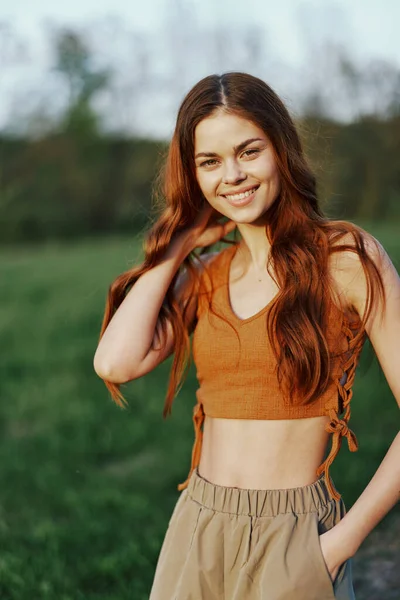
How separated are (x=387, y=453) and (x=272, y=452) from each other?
0.91ft

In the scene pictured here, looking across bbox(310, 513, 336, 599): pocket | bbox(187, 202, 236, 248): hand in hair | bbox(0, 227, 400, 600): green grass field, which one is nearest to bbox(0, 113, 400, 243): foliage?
bbox(0, 227, 400, 600): green grass field

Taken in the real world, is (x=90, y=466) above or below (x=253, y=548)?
below

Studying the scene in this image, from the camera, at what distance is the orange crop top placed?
2.02 metres

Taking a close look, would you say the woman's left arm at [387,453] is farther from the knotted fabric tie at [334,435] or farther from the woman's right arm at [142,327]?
the woman's right arm at [142,327]

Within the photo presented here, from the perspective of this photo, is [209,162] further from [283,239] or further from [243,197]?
→ [283,239]

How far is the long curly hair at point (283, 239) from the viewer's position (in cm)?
200

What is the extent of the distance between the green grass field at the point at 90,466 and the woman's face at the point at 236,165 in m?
0.61

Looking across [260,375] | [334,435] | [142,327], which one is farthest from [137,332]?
[334,435]

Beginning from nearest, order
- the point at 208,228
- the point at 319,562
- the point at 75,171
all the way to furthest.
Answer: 1. the point at 319,562
2. the point at 208,228
3. the point at 75,171

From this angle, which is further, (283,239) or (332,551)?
(283,239)

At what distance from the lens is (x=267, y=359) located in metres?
2.03

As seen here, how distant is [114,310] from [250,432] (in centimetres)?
58

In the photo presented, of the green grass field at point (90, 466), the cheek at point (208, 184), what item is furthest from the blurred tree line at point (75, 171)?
the cheek at point (208, 184)

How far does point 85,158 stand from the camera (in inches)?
901
